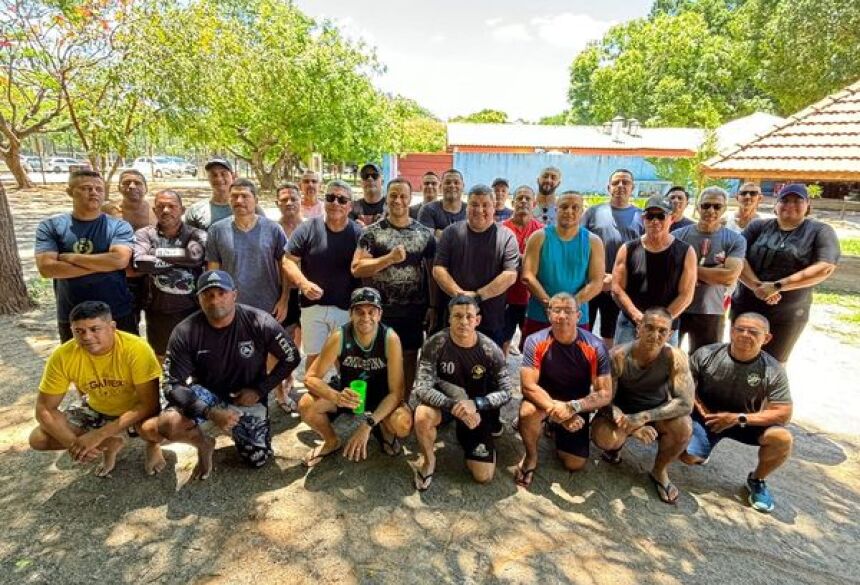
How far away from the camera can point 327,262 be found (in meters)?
4.07

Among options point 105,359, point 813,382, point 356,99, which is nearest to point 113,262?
point 105,359

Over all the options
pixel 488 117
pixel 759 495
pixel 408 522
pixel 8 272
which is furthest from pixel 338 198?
pixel 488 117

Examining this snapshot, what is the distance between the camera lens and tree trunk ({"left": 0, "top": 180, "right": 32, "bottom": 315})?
20.4 ft

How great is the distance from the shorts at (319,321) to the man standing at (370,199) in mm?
1576

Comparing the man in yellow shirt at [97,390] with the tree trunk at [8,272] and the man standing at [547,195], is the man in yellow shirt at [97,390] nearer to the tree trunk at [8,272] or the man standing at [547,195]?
the man standing at [547,195]

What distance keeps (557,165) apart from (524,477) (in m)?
A: 26.7

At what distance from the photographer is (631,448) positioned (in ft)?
13.2

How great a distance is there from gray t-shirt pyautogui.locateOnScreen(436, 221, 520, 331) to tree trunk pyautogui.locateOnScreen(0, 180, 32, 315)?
228 inches

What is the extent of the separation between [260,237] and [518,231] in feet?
7.90

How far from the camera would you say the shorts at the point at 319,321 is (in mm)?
4141

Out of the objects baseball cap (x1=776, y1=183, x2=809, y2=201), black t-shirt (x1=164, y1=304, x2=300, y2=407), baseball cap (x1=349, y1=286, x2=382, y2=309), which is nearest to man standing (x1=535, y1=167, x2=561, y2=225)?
baseball cap (x1=776, y1=183, x2=809, y2=201)

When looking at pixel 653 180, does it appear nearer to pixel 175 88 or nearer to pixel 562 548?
pixel 175 88

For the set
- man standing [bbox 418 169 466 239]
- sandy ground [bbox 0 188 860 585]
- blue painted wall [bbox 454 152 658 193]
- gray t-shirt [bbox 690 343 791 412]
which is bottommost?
sandy ground [bbox 0 188 860 585]

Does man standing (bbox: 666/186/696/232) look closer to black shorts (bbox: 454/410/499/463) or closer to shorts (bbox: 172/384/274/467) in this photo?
black shorts (bbox: 454/410/499/463)
